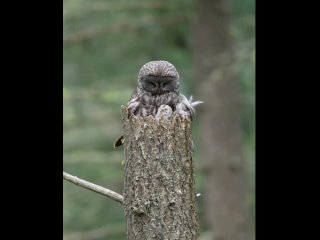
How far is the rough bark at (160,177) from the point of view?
4379mm

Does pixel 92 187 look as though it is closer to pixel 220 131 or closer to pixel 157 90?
pixel 157 90

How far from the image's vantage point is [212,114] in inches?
440

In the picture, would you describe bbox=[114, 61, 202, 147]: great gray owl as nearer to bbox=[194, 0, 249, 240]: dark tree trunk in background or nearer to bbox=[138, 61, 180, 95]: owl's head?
bbox=[138, 61, 180, 95]: owl's head

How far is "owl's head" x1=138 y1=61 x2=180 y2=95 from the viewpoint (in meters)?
5.07

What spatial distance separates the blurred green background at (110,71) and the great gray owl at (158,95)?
437 centimetres

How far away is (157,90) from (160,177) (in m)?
0.88

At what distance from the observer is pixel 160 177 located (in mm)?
4379

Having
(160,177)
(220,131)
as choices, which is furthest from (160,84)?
(220,131)

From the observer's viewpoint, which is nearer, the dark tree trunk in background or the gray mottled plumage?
the gray mottled plumage

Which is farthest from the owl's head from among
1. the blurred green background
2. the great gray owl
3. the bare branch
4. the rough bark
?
the blurred green background

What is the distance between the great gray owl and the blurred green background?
4365 millimetres
